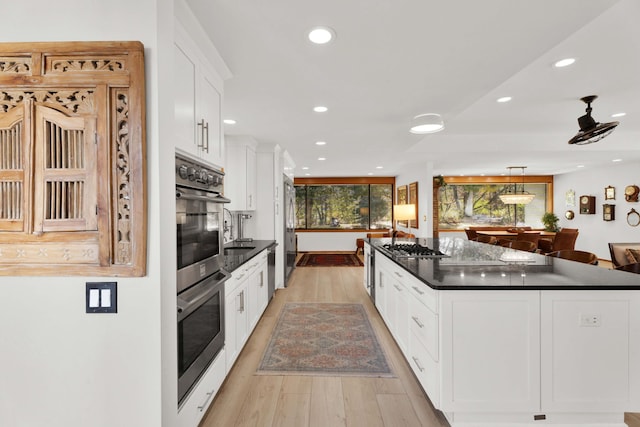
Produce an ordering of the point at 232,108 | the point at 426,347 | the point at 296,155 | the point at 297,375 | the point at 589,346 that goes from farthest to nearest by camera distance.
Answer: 1. the point at 296,155
2. the point at 232,108
3. the point at 297,375
4. the point at 426,347
5. the point at 589,346

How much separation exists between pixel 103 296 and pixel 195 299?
0.51 meters

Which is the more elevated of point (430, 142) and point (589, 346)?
point (430, 142)

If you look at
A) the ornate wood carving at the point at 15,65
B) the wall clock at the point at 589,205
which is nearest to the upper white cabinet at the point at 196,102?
the ornate wood carving at the point at 15,65

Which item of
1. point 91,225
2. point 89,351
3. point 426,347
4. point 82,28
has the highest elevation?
point 82,28

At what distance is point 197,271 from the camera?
1834mm

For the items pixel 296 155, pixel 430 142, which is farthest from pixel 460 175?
pixel 296 155

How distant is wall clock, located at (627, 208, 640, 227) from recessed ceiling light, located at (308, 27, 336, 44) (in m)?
9.03

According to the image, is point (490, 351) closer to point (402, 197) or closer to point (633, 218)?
point (402, 197)

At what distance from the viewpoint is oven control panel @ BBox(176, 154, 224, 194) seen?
1.62 m

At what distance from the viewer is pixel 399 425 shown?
76.4 inches

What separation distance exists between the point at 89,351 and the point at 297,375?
168 cm

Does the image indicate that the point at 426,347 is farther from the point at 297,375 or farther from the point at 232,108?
the point at 232,108

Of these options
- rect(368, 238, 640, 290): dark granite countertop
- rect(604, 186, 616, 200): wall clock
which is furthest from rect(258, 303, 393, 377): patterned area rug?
rect(604, 186, 616, 200): wall clock

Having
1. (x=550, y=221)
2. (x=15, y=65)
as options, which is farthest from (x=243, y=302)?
(x=550, y=221)
